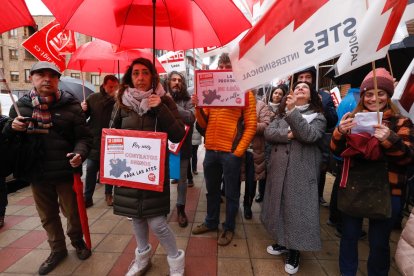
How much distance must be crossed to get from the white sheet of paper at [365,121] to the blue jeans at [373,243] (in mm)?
707

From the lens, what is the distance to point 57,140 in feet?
9.11

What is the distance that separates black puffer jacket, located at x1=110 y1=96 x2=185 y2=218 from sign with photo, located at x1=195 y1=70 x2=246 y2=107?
2.36 feet

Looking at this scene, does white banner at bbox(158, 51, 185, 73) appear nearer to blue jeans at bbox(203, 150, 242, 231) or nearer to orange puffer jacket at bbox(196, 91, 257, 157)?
orange puffer jacket at bbox(196, 91, 257, 157)

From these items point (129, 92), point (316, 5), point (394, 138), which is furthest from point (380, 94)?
point (129, 92)

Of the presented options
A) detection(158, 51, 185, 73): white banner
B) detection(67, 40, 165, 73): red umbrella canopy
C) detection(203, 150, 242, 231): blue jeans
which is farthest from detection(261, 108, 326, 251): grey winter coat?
detection(158, 51, 185, 73): white banner

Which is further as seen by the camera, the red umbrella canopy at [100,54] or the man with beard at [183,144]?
the red umbrella canopy at [100,54]

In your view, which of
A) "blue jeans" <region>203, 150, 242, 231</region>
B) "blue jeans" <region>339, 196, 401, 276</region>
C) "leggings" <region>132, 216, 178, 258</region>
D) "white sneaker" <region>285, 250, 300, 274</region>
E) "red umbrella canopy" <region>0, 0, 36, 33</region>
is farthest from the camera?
"blue jeans" <region>203, 150, 242, 231</region>

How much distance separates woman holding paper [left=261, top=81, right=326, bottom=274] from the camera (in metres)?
2.68

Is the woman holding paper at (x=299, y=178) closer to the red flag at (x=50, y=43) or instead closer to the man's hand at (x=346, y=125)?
the man's hand at (x=346, y=125)

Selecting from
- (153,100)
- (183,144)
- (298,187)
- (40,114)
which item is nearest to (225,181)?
(298,187)

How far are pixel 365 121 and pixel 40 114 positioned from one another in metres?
3.04

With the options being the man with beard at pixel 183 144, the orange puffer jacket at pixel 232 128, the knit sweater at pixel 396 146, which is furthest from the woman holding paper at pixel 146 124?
the knit sweater at pixel 396 146

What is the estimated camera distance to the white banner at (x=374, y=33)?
168 cm

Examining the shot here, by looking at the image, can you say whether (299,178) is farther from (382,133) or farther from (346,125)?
(382,133)
